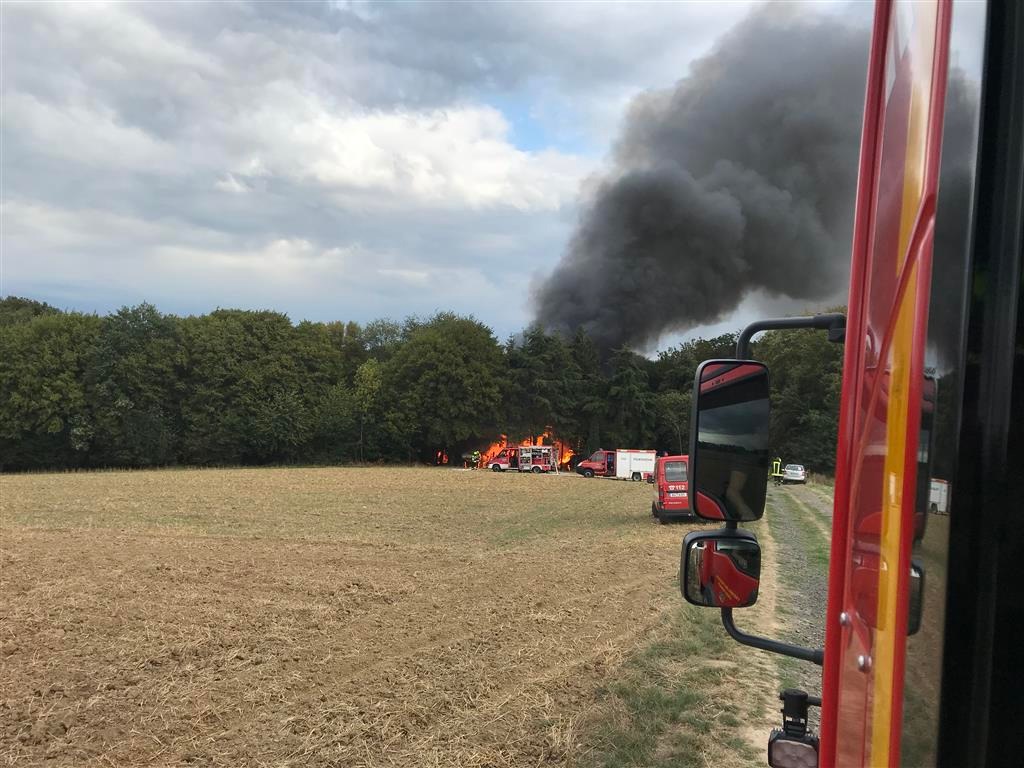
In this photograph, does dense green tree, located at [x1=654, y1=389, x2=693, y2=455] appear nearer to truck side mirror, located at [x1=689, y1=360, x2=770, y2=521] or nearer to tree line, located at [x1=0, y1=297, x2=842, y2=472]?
tree line, located at [x1=0, y1=297, x2=842, y2=472]

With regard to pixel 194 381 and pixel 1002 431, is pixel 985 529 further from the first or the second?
pixel 194 381

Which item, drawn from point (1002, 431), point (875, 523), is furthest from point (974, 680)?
point (875, 523)

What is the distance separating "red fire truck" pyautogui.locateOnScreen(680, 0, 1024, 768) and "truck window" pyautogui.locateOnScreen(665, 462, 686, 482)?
16708 mm

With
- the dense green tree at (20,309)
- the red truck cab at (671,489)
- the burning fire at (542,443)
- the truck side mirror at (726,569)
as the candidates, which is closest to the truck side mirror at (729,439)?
the truck side mirror at (726,569)

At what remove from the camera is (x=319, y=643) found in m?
6.70

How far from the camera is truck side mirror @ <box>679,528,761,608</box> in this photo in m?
1.88

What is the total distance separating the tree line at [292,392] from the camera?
49.2 m

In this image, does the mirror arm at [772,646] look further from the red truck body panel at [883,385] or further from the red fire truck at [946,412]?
the red fire truck at [946,412]

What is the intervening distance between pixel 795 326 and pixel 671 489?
15885 mm

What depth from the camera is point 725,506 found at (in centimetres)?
179

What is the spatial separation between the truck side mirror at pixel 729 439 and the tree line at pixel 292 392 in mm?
45824

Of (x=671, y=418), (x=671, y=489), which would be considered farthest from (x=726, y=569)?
(x=671, y=418)

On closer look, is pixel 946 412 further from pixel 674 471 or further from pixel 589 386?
pixel 589 386

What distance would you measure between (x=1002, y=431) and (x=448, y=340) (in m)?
58.5
